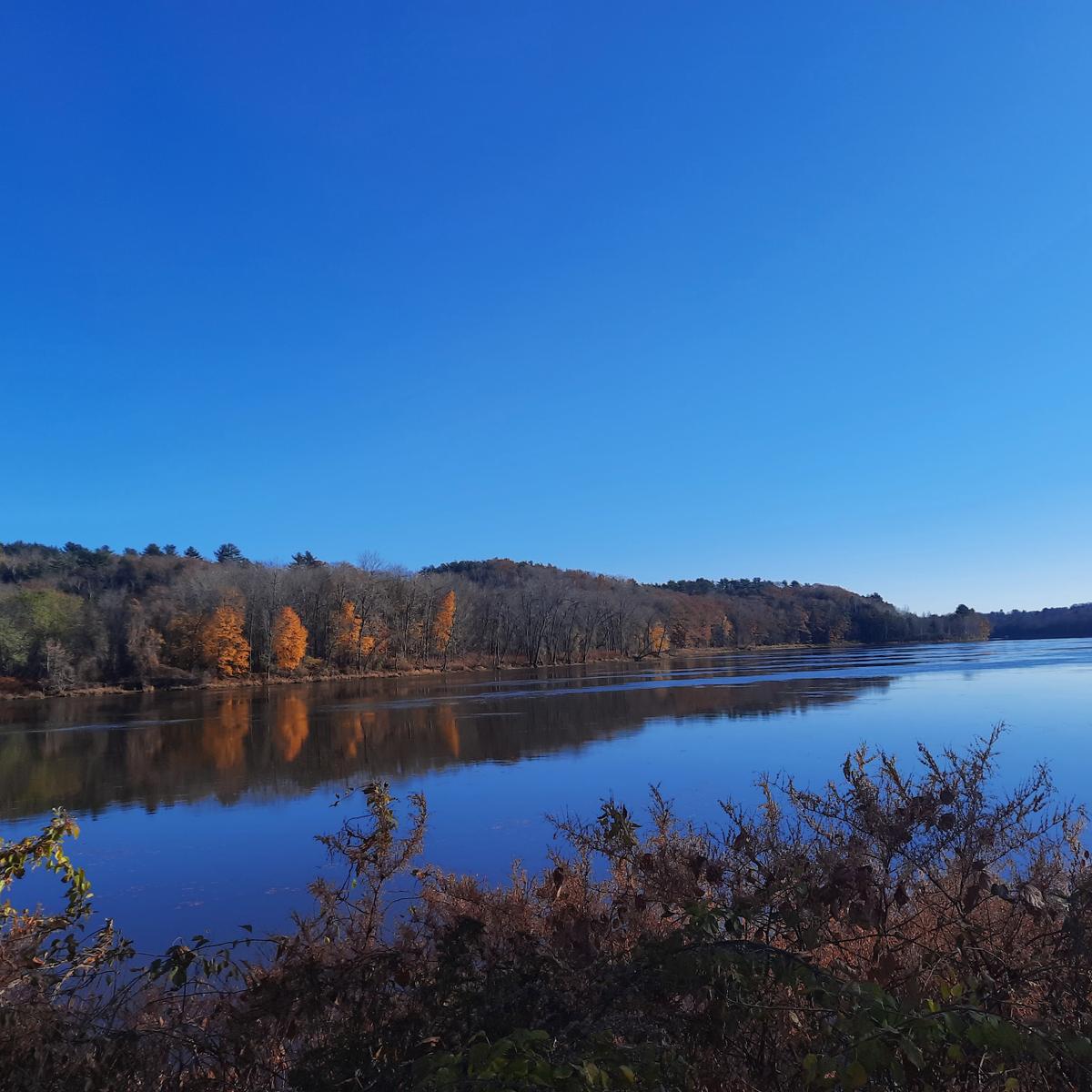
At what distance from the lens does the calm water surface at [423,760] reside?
1305cm

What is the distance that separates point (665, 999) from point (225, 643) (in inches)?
2662

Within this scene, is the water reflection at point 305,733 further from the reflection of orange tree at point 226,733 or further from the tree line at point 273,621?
the tree line at point 273,621

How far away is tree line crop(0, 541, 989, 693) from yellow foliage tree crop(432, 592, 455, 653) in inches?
4.8

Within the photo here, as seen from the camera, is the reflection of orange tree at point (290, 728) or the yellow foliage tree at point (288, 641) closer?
the reflection of orange tree at point (290, 728)

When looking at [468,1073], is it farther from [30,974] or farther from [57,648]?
[57,648]

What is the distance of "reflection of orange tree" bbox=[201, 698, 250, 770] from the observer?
2572cm

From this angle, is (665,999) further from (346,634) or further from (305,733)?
(346,634)

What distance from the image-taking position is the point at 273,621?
229 ft

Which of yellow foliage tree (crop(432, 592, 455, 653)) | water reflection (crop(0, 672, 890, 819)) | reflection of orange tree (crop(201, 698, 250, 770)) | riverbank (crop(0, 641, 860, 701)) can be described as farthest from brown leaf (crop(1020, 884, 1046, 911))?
yellow foliage tree (crop(432, 592, 455, 653))

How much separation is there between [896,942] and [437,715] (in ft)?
106

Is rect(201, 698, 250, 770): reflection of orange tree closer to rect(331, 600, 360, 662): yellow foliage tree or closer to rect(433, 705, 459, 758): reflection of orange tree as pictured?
rect(433, 705, 459, 758): reflection of orange tree

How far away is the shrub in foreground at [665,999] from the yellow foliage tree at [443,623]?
78490 millimetres

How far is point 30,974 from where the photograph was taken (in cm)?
364

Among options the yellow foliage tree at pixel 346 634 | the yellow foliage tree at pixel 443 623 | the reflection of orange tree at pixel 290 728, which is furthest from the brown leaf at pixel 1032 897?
the yellow foliage tree at pixel 443 623
